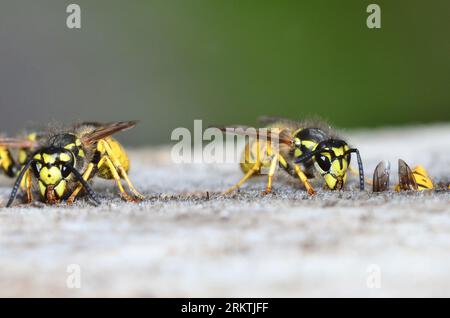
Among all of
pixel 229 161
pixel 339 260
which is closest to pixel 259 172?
pixel 229 161

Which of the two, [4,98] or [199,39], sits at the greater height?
[199,39]

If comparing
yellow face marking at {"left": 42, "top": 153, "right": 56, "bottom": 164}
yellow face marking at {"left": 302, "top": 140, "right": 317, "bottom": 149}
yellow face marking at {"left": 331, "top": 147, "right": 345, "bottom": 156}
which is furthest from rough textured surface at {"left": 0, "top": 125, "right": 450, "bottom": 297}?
yellow face marking at {"left": 302, "top": 140, "right": 317, "bottom": 149}

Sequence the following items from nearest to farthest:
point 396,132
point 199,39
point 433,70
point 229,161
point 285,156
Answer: point 285,156 → point 229,161 → point 396,132 → point 433,70 → point 199,39

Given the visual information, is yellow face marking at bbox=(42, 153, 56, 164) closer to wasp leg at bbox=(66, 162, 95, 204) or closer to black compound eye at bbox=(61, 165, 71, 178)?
black compound eye at bbox=(61, 165, 71, 178)

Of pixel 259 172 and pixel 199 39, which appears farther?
pixel 199 39

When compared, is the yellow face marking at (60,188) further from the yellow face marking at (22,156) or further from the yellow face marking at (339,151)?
the yellow face marking at (339,151)

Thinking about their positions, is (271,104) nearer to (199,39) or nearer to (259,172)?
(199,39)

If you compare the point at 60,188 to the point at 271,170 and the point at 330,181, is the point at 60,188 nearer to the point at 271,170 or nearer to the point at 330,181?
the point at 271,170
